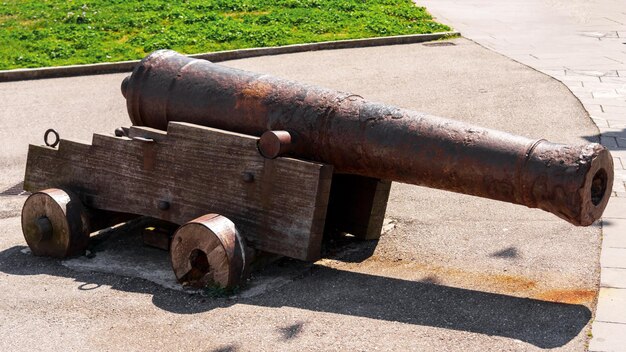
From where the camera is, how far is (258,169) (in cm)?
724

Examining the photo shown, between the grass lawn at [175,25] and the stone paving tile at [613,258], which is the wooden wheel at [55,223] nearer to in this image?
the stone paving tile at [613,258]

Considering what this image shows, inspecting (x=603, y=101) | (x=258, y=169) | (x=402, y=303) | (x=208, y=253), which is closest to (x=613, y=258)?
(x=402, y=303)

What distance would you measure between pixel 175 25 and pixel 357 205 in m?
10.6

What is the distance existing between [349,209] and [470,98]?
5.94 meters

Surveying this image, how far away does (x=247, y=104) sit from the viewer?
7.52m

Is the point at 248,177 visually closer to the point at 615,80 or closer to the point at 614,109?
the point at 614,109

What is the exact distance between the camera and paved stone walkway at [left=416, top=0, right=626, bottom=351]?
7.04 m

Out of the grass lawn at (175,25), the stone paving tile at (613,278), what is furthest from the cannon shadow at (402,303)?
the grass lawn at (175,25)

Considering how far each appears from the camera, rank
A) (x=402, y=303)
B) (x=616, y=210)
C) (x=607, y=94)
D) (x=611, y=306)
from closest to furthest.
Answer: (x=611, y=306), (x=402, y=303), (x=616, y=210), (x=607, y=94)

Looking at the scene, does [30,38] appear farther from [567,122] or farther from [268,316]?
[268,316]

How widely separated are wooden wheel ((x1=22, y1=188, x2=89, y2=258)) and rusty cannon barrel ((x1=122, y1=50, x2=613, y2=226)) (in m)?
0.82

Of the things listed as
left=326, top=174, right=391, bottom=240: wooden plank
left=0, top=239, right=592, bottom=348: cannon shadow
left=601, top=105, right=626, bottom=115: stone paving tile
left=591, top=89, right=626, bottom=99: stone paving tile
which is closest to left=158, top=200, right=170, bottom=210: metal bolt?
left=0, top=239, right=592, bottom=348: cannon shadow

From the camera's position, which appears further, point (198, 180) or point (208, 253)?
point (198, 180)

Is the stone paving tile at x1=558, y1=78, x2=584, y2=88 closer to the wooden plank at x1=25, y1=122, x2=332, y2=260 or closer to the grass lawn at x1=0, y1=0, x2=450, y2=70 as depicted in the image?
the grass lawn at x1=0, y1=0, x2=450, y2=70
